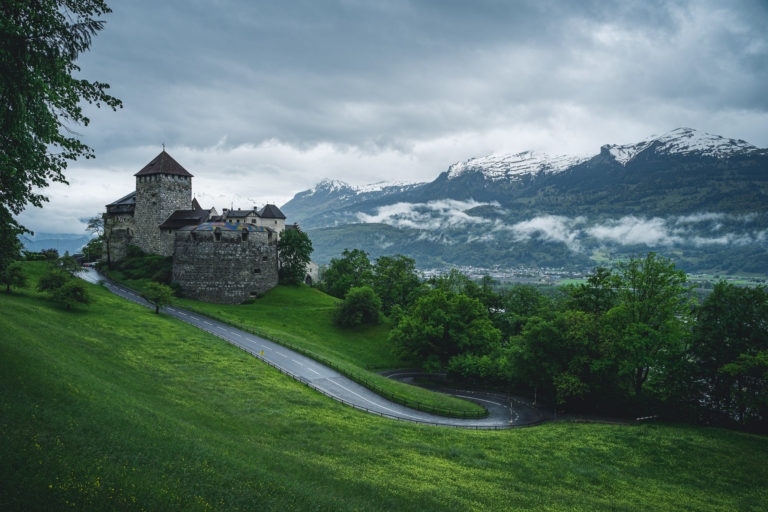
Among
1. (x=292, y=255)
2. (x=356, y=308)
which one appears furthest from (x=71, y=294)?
(x=292, y=255)

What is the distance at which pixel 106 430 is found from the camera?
16297 millimetres

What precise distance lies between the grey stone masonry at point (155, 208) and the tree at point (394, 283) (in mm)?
41317

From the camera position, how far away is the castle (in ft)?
233

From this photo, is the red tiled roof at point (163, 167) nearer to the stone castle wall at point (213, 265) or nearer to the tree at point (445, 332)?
the stone castle wall at point (213, 265)

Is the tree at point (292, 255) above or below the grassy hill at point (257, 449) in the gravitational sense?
above

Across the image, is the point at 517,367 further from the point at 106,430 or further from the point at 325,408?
the point at 106,430

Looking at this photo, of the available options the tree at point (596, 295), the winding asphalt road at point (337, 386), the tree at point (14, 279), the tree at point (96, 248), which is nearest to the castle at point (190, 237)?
the tree at point (96, 248)

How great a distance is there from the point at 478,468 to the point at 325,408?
13.1m

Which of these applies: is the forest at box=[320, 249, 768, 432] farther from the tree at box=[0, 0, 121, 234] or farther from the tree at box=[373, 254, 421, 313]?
the tree at box=[0, 0, 121, 234]

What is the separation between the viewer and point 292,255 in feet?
275

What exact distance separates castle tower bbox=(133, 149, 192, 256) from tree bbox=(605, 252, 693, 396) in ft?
249

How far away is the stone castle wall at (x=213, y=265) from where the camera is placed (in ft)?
232

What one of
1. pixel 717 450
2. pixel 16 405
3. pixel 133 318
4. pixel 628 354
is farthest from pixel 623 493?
pixel 133 318

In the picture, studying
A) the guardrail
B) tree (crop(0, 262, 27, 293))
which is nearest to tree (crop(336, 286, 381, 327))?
the guardrail
